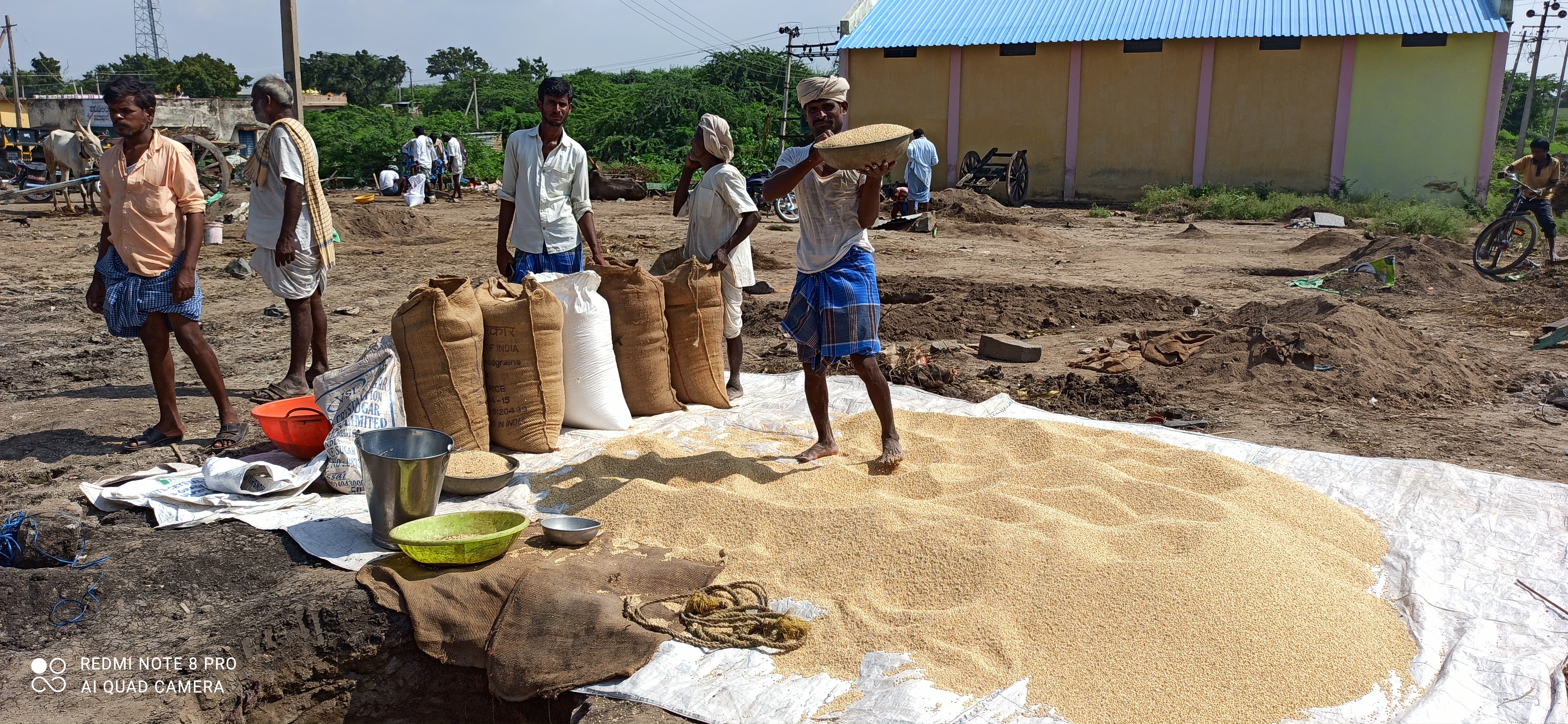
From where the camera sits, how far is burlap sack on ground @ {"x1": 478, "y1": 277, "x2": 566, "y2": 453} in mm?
3982

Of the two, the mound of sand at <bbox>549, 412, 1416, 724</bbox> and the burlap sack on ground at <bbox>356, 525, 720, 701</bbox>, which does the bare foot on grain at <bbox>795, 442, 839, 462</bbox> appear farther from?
the burlap sack on ground at <bbox>356, 525, 720, 701</bbox>

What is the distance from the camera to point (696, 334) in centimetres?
471

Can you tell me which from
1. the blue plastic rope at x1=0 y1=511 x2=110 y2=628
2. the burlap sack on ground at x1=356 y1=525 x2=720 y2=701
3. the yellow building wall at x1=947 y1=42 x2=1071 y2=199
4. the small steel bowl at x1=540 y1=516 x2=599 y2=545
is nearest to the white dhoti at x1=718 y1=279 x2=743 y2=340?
the small steel bowl at x1=540 y1=516 x2=599 y2=545

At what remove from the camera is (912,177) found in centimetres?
1502

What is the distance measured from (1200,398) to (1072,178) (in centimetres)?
1629

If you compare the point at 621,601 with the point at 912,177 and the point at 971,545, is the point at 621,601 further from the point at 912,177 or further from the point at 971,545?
the point at 912,177

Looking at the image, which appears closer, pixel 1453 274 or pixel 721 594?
pixel 721 594

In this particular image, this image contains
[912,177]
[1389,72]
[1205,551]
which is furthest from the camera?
[1389,72]

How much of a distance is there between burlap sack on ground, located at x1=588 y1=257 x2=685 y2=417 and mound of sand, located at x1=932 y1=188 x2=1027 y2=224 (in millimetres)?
10802

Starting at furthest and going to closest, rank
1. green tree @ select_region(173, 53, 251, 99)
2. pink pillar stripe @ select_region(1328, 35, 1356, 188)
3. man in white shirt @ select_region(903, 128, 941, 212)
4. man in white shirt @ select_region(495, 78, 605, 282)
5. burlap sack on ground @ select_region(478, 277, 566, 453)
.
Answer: green tree @ select_region(173, 53, 251, 99), pink pillar stripe @ select_region(1328, 35, 1356, 188), man in white shirt @ select_region(903, 128, 941, 212), man in white shirt @ select_region(495, 78, 605, 282), burlap sack on ground @ select_region(478, 277, 566, 453)

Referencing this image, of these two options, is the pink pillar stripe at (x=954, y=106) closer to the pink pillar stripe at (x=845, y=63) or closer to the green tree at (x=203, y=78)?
the pink pillar stripe at (x=845, y=63)

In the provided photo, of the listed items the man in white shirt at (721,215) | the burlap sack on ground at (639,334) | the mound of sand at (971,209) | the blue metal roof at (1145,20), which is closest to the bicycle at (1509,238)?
the mound of sand at (971,209)

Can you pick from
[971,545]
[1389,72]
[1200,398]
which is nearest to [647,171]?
[1389,72]

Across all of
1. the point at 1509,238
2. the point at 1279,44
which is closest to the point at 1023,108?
the point at 1279,44
